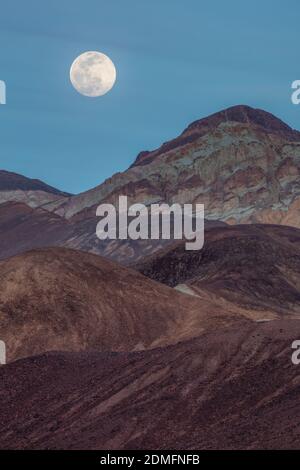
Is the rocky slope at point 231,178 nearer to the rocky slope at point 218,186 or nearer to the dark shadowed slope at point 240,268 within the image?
the rocky slope at point 218,186

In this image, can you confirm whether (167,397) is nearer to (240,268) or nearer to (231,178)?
(240,268)

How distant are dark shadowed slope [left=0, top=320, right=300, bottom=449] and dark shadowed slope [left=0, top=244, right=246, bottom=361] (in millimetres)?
15476

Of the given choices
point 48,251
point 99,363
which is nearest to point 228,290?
point 48,251

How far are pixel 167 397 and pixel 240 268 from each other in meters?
67.7

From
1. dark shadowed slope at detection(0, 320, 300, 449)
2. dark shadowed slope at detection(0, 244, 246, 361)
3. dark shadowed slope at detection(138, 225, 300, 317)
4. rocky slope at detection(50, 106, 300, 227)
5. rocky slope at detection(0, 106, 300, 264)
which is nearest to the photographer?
dark shadowed slope at detection(0, 320, 300, 449)

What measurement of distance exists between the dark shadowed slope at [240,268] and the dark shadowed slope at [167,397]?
1818 inches

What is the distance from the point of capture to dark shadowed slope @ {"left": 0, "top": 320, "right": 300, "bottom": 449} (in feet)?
89.3

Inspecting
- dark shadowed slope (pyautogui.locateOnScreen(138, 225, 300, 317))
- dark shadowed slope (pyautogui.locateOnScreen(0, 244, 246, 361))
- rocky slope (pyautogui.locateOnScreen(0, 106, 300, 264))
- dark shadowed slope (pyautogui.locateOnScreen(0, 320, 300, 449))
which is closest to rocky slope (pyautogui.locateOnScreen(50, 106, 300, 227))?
rocky slope (pyautogui.locateOnScreen(0, 106, 300, 264))

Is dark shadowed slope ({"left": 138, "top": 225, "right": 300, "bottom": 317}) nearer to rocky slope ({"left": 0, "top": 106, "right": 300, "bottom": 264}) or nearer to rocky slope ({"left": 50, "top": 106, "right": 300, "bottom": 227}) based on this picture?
rocky slope ({"left": 0, "top": 106, "right": 300, "bottom": 264})

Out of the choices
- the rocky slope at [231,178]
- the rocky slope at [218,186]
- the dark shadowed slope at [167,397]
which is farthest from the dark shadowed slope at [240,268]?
the rocky slope at [231,178]

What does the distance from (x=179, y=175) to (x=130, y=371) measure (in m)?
157

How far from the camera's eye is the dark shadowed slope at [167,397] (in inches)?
1072

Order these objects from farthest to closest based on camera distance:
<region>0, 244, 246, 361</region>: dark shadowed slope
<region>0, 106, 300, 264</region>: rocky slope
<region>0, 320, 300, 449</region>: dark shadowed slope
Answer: <region>0, 106, 300, 264</region>: rocky slope
<region>0, 244, 246, 361</region>: dark shadowed slope
<region>0, 320, 300, 449</region>: dark shadowed slope

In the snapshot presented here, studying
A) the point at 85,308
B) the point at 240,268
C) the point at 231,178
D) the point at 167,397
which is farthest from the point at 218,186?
the point at 167,397
